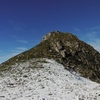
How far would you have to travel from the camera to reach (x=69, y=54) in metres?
59.2

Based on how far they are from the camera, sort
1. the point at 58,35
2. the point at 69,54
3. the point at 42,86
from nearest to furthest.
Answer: the point at 42,86 → the point at 69,54 → the point at 58,35

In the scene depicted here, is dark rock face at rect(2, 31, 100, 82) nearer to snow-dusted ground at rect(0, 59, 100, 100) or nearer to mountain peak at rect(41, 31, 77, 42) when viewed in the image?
mountain peak at rect(41, 31, 77, 42)

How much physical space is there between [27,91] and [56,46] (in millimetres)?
32707

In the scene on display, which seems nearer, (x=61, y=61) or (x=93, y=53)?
(x=61, y=61)

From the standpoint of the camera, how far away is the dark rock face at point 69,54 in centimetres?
5409

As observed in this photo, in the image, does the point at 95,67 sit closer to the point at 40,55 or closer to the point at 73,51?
the point at 73,51

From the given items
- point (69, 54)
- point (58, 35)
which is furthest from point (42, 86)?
point (58, 35)

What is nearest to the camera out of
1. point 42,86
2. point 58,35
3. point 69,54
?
point 42,86

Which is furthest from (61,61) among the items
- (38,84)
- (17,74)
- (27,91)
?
(27,91)

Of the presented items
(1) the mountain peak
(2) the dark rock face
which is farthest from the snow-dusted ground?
(1) the mountain peak

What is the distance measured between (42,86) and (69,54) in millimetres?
28042

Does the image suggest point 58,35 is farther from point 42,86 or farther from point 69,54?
point 42,86

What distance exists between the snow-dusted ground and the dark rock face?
10615 mm

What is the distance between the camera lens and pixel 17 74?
3984cm
